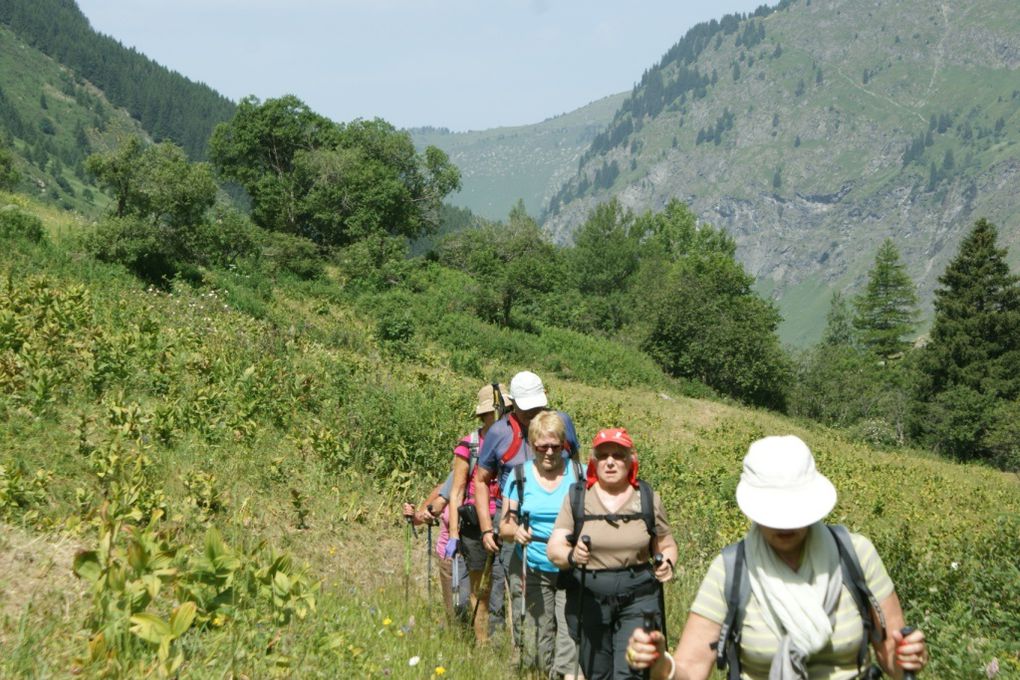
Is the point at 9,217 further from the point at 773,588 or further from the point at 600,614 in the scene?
the point at 773,588

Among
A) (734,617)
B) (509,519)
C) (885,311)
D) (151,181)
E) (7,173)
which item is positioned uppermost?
(7,173)

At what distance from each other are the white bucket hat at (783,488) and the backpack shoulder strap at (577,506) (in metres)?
1.59

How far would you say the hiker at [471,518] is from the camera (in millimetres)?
6059

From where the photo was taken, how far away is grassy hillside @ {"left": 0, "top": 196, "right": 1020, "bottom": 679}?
4.27 meters

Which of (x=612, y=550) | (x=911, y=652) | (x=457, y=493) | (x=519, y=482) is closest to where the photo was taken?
(x=911, y=652)

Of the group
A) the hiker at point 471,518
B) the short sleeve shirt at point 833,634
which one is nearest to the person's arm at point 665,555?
the short sleeve shirt at point 833,634

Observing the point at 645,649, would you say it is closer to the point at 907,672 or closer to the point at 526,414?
the point at 907,672

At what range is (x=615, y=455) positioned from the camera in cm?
448

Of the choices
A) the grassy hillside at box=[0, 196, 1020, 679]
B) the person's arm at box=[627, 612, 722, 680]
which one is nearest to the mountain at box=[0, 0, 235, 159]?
the grassy hillside at box=[0, 196, 1020, 679]

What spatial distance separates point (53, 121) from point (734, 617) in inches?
6439

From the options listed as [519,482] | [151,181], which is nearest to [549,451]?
[519,482]

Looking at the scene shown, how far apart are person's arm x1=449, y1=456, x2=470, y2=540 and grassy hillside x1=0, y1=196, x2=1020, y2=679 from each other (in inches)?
26.9

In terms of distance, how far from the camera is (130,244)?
2000 cm

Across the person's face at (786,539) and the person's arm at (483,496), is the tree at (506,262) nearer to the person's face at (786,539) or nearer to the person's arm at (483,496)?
the person's arm at (483,496)
